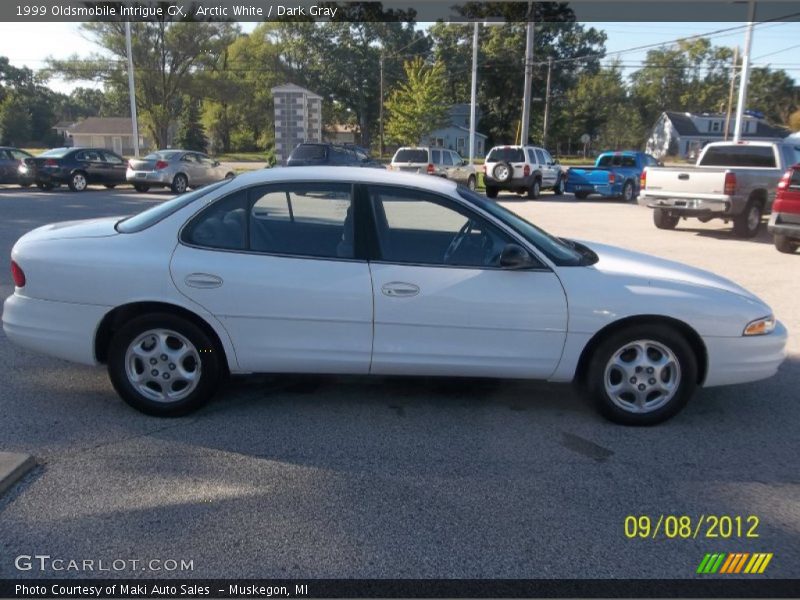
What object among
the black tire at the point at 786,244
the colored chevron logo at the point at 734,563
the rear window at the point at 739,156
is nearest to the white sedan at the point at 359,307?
the colored chevron logo at the point at 734,563

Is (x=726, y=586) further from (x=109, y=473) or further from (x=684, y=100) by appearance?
(x=684, y=100)

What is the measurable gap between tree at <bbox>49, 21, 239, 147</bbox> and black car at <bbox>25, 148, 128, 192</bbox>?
3188 centimetres

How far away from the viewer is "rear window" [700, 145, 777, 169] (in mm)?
14109

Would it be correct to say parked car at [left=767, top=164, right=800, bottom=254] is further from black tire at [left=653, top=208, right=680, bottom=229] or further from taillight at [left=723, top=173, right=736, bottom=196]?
black tire at [left=653, top=208, right=680, bottom=229]

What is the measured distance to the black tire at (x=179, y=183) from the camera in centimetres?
2252

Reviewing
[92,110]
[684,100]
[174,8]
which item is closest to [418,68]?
[174,8]

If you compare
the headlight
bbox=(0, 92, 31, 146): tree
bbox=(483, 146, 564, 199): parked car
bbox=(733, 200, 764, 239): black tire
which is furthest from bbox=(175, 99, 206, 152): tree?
the headlight

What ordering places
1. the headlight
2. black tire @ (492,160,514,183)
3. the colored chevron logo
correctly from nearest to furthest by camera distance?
1. the colored chevron logo
2. the headlight
3. black tire @ (492,160,514,183)

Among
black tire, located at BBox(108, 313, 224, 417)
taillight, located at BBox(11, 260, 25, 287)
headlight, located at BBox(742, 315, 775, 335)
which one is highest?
taillight, located at BBox(11, 260, 25, 287)

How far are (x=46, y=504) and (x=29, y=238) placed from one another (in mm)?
2112

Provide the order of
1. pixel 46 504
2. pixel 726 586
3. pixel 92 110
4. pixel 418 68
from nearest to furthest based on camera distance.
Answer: pixel 726 586, pixel 46 504, pixel 418 68, pixel 92 110

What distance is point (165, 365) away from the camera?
4242mm

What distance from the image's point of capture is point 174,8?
148 ft

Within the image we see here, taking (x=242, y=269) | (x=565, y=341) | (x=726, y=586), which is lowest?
(x=726, y=586)
